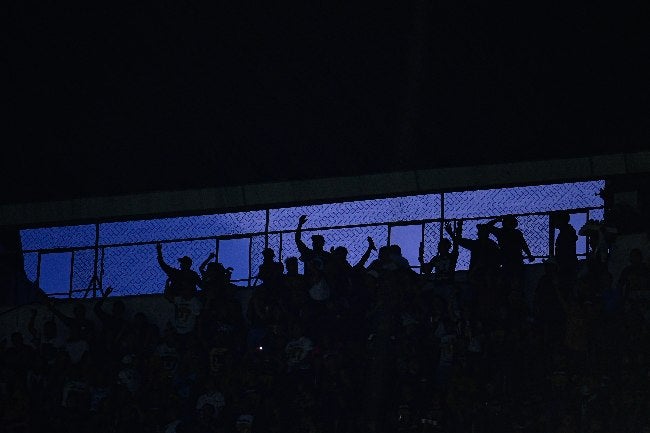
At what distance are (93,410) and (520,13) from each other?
26.7 ft

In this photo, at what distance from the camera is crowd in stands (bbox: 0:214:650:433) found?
44.5 feet

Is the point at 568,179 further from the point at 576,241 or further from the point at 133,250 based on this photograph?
the point at 133,250

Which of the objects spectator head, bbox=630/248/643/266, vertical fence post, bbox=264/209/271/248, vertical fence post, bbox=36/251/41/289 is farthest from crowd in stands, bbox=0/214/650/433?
vertical fence post, bbox=36/251/41/289

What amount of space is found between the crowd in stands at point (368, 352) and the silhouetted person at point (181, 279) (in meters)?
0.03

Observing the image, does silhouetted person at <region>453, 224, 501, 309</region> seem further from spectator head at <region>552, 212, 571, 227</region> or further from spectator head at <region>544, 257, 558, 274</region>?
spectator head at <region>552, 212, 571, 227</region>

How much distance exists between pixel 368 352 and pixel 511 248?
2.43 meters

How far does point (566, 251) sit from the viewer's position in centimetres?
1499

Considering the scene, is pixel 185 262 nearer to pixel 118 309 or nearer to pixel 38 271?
pixel 118 309

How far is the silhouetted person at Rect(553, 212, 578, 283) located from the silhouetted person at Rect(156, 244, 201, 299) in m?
5.41

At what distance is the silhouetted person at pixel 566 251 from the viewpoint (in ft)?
48.6

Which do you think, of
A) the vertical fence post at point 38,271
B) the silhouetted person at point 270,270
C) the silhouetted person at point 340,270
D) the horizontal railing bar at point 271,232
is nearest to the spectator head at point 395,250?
the silhouetted person at point 340,270

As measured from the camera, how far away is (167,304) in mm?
17609

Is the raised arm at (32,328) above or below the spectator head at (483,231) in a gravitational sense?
below

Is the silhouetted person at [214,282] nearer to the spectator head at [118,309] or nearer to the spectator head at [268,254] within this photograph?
the spectator head at [268,254]
